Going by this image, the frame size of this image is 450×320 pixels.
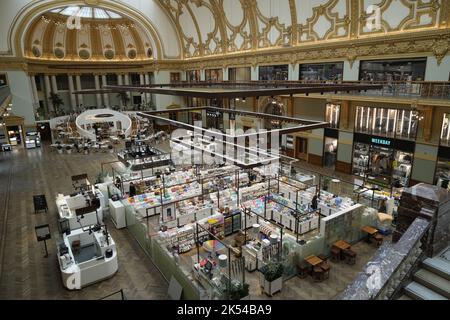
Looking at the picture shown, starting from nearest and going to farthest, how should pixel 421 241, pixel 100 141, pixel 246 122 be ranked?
pixel 421 241 < pixel 246 122 < pixel 100 141

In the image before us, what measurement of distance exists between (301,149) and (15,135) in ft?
75.8

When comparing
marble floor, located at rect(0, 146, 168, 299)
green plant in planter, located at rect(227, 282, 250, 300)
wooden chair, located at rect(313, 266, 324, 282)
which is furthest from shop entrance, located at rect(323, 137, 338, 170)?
green plant in planter, located at rect(227, 282, 250, 300)

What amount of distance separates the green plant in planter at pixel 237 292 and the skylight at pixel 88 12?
2909 cm

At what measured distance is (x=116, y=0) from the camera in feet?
88.7

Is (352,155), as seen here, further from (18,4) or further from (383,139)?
(18,4)

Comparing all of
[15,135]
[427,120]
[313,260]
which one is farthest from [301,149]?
[15,135]

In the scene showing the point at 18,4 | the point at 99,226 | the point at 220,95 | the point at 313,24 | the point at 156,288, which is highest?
the point at 18,4

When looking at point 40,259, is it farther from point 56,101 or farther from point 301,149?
point 56,101

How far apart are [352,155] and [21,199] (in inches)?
666

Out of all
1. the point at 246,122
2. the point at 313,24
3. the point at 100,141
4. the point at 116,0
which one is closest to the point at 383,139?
the point at 313,24

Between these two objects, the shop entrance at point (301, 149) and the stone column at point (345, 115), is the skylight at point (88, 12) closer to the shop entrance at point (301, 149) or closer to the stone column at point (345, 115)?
the shop entrance at point (301, 149)

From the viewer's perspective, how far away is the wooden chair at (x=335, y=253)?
924 cm
